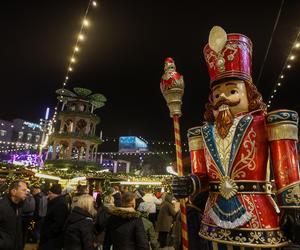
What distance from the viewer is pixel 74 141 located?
28234 mm

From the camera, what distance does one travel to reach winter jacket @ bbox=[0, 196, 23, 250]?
4.32 meters

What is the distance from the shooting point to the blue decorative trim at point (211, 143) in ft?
9.31

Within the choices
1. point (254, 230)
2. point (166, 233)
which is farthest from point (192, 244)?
point (166, 233)

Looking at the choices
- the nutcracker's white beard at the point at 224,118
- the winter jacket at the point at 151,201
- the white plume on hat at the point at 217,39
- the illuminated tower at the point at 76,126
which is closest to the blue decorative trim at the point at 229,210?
the nutcracker's white beard at the point at 224,118

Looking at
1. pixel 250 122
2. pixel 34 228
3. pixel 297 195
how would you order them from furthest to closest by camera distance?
pixel 34 228 < pixel 250 122 < pixel 297 195

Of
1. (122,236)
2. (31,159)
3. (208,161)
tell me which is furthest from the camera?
(31,159)

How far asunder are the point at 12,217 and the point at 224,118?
381cm

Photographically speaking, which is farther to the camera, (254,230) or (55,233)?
(55,233)

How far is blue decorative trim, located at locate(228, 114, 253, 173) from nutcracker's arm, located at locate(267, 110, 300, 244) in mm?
199

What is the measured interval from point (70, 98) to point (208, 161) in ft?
92.8

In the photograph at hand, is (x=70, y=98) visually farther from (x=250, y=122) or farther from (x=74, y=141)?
(x=250, y=122)

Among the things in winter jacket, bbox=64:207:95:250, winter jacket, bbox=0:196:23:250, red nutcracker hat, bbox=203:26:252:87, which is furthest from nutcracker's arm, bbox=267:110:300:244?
winter jacket, bbox=0:196:23:250

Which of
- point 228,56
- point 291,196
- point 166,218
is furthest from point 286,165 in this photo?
point 166,218

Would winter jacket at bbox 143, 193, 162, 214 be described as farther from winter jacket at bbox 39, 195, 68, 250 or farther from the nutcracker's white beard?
the nutcracker's white beard
